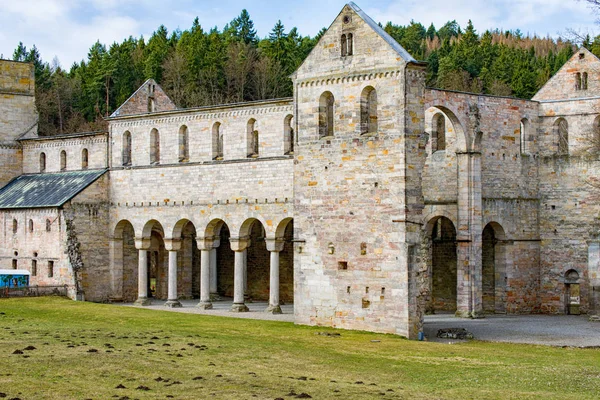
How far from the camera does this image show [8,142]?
2354 inches

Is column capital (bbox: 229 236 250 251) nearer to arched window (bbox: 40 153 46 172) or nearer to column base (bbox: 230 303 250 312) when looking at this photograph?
column base (bbox: 230 303 250 312)

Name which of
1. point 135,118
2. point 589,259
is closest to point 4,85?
point 135,118

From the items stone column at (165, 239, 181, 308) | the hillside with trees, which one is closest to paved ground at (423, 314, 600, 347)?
stone column at (165, 239, 181, 308)

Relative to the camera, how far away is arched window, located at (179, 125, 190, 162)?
50812mm

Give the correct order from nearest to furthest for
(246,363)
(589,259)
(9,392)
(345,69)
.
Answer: (9,392) < (246,363) < (345,69) < (589,259)

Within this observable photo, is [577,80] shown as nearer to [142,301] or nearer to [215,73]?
[142,301]

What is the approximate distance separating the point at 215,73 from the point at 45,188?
4326 cm

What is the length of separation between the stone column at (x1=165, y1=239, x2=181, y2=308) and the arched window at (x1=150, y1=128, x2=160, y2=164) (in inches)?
179

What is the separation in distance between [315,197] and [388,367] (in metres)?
12.2

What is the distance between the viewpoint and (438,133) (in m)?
50.8

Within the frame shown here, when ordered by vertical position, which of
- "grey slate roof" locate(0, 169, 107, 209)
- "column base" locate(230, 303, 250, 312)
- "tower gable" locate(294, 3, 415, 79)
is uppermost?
"tower gable" locate(294, 3, 415, 79)

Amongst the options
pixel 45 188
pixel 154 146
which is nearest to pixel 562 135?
pixel 154 146

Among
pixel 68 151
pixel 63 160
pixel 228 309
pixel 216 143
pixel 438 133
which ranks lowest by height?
pixel 228 309

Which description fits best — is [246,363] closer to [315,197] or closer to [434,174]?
[315,197]
